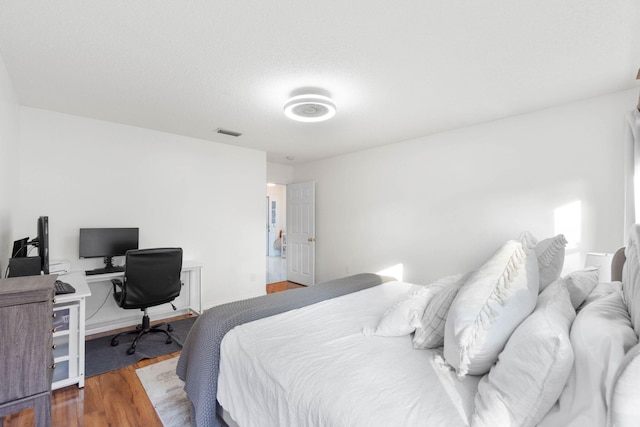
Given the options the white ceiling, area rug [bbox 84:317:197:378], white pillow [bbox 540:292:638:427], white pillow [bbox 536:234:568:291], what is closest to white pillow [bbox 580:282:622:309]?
white pillow [bbox 536:234:568:291]

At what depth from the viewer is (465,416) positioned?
0.93m

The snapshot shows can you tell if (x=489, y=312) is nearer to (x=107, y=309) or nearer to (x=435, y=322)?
(x=435, y=322)

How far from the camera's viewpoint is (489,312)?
3.55 feet

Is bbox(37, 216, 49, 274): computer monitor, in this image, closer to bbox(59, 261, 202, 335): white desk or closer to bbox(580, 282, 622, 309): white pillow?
bbox(59, 261, 202, 335): white desk

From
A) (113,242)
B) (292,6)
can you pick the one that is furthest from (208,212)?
(292,6)

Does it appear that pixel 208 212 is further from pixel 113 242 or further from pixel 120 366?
pixel 120 366

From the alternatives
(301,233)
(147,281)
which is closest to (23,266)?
(147,281)

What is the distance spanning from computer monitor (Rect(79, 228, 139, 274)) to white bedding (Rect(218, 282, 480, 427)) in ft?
8.08

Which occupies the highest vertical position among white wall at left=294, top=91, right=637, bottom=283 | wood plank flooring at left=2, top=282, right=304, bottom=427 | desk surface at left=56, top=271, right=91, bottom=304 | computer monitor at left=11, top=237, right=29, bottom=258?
white wall at left=294, top=91, right=637, bottom=283

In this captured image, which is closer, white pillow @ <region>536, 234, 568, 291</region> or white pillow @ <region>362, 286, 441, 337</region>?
white pillow @ <region>536, 234, 568, 291</region>

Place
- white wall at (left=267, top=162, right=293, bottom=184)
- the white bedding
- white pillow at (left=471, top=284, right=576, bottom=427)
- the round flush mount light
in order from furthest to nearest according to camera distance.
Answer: white wall at (left=267, top=162, right=293, bottom=184) → the round flush mount light → the white bedding → white pillow at (left=471, top=284, right=576, bottom=427)

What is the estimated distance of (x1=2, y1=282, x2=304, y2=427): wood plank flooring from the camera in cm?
186

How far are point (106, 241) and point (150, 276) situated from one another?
92 cm

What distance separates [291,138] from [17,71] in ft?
8.72
